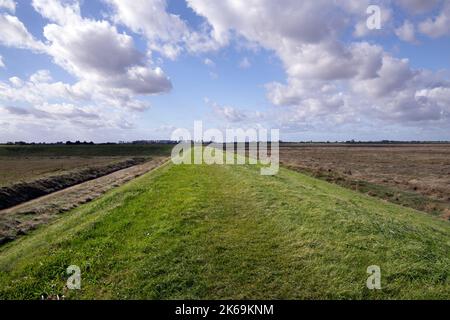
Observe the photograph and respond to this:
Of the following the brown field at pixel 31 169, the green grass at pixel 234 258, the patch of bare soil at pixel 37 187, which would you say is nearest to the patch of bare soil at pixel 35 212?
the patch of bare soil at pixel 37 187

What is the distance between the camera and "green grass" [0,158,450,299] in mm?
7457

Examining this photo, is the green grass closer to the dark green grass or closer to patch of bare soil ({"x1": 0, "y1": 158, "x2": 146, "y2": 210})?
patch of bare soil ({"x1": 0, "y1": 158, "x2": 146, "y2": 210})

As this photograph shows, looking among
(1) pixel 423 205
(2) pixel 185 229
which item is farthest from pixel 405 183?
(2) pixel 185 229

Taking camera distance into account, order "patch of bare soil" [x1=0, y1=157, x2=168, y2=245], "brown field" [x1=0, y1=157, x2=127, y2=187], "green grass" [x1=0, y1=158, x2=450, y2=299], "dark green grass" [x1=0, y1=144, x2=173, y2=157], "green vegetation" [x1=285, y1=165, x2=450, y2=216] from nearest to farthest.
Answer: "green grass" [x1=0, y1=158, x2=450, y2=299], "patch of bare soil" [x1=0, y1=157, x2=168, y2=245], "green vegetation" [x1=285, y1=165, x2=450, y2=216], "brown field" [x1=0, y1=157, x2=127, y2=187], "dark green grass" [x1=0, y1=144, x2=173, y2=157]

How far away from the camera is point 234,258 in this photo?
29.1ft

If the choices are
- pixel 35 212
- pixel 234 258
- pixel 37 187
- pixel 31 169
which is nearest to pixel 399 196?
pixel 234 258

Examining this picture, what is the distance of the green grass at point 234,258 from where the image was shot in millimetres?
7457

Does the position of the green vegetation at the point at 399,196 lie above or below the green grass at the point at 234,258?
below

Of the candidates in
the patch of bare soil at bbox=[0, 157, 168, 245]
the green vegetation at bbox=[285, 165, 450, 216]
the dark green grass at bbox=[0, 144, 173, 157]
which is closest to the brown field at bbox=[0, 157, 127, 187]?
the patch of bare soil at bbox=[0, 157, 168, 245]

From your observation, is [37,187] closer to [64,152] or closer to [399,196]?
[399,196]

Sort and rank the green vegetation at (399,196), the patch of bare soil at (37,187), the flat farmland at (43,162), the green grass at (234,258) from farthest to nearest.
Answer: the flat farmland at (43,162), the patch of bare soil at (37,187), the green vegetation at (399,196), the green grass at (234,258)

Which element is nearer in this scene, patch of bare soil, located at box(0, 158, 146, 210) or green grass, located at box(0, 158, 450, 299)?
green grass, located at box(0, 158, 450, 299)

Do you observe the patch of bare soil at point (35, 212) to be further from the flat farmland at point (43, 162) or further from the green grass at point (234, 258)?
the flat farmland at point (43, 162)
